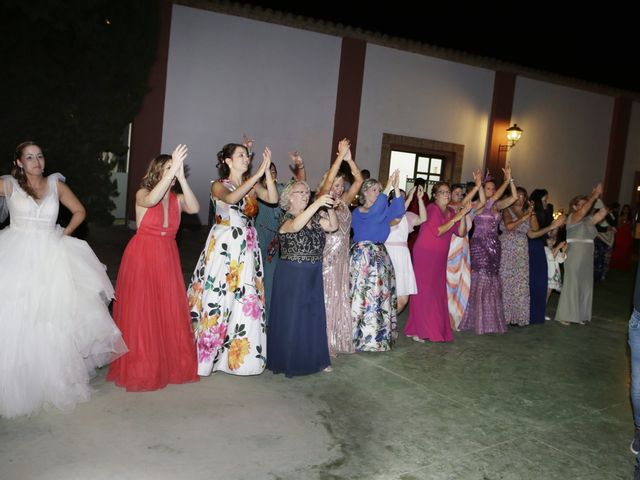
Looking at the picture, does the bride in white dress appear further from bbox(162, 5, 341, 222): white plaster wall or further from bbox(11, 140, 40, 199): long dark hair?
bbox(162, 5, 341, 222): white plaster wall

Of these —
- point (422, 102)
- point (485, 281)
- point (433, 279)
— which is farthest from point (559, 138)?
point (433, 279)

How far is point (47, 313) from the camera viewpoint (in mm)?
3766

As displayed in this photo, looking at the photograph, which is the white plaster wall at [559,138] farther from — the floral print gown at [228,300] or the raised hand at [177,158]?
the raised hand at [177,158]

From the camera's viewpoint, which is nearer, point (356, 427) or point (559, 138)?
point (356, 427)

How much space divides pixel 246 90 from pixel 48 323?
31.8 feet

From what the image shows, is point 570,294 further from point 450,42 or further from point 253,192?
point 450,42

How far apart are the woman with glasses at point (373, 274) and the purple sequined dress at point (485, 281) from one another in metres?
1.50

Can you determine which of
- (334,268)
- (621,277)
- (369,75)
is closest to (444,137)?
(369,75)

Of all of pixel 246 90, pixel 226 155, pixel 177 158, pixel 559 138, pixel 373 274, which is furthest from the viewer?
pixel 559 138

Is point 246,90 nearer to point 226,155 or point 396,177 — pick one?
point 396,177

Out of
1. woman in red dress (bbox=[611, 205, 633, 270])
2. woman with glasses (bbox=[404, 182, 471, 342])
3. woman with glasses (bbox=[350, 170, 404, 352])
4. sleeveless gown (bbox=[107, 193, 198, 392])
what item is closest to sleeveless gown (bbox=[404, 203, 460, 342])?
woman with glasses (bbox=[404, 182, 471, 342])

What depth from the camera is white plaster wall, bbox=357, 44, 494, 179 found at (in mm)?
14055

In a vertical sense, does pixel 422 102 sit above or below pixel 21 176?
above

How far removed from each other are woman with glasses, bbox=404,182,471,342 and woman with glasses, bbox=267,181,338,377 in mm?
1716
